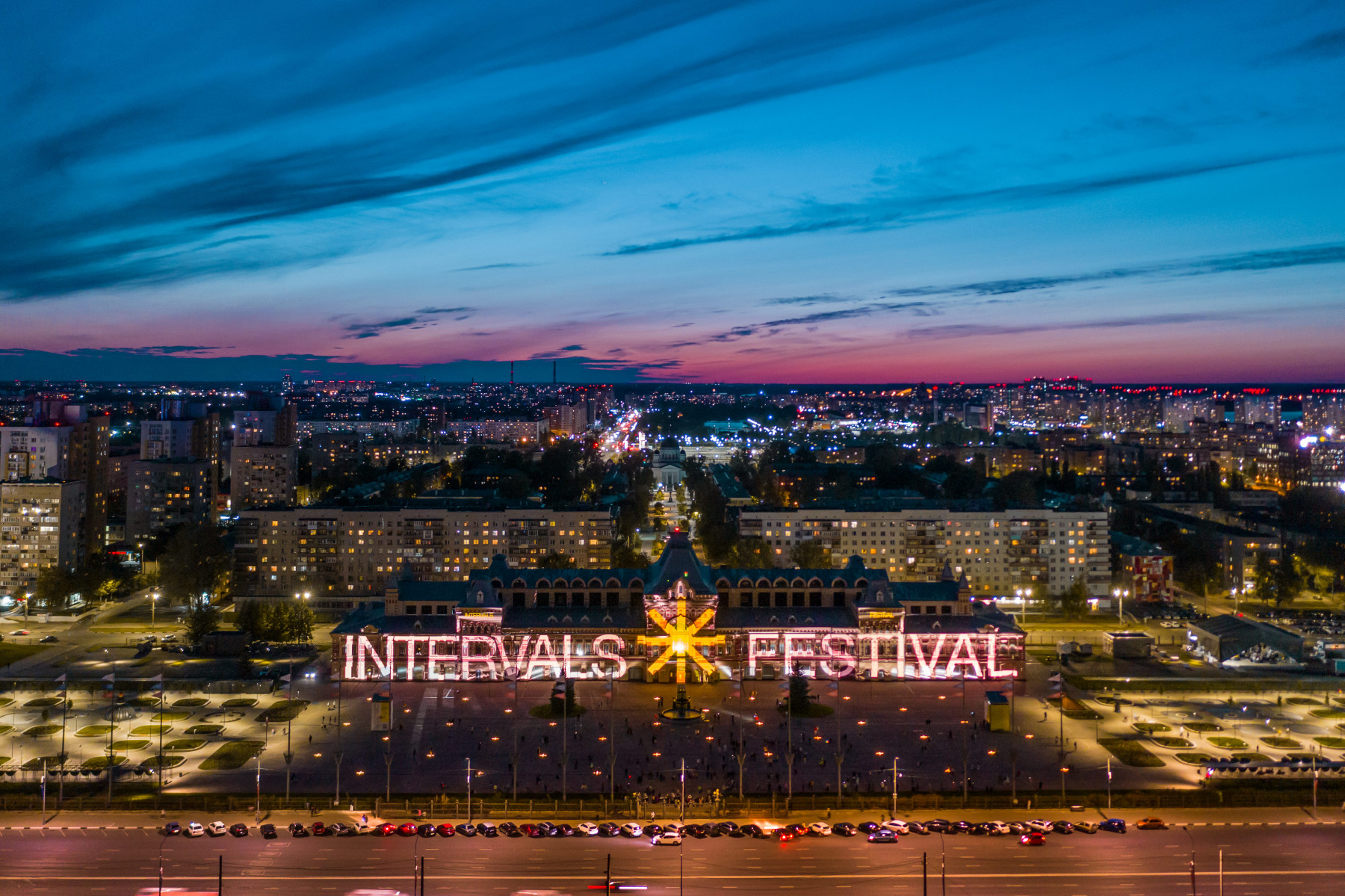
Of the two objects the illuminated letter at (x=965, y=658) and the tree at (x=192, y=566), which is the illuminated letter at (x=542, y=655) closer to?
the illuminated letter at (x=965, y=658)

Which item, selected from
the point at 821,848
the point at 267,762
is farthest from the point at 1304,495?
the point at 267,762

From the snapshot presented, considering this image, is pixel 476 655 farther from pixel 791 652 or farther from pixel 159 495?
pixel 159 495

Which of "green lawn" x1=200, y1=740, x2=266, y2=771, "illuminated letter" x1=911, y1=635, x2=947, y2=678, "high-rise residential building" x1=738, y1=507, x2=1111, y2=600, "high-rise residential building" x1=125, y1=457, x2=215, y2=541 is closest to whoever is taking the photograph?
"green lawn" x1=200, y1=740, x2=266, y2=771

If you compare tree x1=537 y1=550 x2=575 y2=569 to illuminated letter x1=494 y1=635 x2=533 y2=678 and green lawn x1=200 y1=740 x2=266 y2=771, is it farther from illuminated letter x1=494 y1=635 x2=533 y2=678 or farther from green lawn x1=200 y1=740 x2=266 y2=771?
green lawn x1=200 y1=740 x2=266 y2=771

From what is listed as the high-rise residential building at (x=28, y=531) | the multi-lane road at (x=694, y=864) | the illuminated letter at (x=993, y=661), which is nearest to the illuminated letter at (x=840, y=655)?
the illuminated letter at (x=993, y=661)

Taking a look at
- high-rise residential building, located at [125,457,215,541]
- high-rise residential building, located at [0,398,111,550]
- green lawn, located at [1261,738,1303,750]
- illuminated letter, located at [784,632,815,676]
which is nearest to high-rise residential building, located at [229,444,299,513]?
high-rise residential building, located at [125,457,215,541]

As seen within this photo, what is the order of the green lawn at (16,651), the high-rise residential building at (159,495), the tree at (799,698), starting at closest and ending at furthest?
the tree at (799,698) → the green lawn at (16,651) → the high-rise residential building at (159,495)

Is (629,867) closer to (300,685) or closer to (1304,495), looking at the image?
(300,685)
